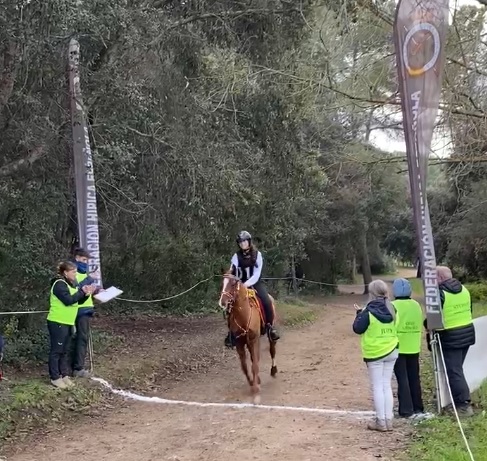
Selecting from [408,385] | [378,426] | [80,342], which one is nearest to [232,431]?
[378,426]

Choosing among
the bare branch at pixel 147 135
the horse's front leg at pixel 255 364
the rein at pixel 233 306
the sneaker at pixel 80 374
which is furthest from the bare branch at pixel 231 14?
the sneaker at pixel 80 374

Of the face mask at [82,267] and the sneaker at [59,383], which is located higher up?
the face mask at [82,267]

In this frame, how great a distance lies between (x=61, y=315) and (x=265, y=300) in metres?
3.35

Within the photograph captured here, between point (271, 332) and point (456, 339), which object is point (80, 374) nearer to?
point (271, 332)

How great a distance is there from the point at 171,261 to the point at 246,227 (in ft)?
8.47

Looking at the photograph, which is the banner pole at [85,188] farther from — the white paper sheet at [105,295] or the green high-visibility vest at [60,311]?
the green high-visibility vest at [60,311]

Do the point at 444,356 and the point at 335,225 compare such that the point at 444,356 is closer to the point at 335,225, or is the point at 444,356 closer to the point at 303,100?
the point at 303,100

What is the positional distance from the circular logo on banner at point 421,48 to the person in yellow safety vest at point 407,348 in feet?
8.62

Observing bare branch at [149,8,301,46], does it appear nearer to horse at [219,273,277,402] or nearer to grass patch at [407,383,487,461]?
horse at [219,273,277,402]

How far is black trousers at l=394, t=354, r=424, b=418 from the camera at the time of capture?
26.3 ft

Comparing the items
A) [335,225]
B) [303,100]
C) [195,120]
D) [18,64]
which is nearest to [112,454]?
[18,64]

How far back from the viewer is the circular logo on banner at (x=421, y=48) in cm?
Result: 794

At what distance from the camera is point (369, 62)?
33.7ft

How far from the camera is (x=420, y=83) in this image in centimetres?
794
